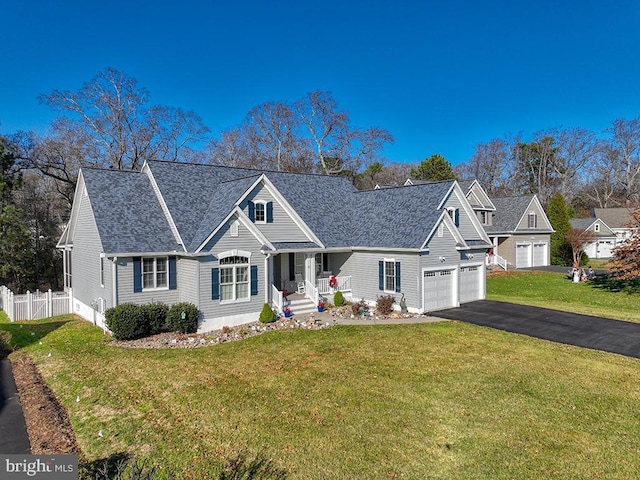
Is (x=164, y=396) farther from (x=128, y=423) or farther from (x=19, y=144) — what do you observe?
(x=19, y=144)

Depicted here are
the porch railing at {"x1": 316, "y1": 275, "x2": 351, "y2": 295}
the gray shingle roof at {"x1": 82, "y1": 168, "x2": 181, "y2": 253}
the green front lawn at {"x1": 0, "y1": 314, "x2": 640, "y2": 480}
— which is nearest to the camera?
the green front lawn at {"x1": 0, "y1": 314, "x2": 640, "y2": 480}

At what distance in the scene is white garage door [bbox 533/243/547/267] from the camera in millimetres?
41844

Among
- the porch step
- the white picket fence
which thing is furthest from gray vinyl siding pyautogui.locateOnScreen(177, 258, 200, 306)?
the white picket fence

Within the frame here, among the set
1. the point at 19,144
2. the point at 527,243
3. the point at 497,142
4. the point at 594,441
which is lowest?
the point at 594,441

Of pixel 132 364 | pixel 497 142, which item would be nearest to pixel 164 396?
pixel 132 364

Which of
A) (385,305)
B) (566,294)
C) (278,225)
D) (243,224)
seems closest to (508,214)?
(566,294)

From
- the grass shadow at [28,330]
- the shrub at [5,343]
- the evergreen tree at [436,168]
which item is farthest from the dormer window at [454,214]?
the evergreen tree at [436,168]

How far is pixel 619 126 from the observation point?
65.4 m

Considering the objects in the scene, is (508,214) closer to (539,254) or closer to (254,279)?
(539,254)

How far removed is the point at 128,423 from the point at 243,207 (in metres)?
12.3

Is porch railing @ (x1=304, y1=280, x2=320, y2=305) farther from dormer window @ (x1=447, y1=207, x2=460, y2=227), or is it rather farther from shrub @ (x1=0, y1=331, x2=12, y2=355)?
shrub @ (x1=0, y1=331, x2=12, y2=355)

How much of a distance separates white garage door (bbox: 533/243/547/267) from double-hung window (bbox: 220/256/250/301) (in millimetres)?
33321

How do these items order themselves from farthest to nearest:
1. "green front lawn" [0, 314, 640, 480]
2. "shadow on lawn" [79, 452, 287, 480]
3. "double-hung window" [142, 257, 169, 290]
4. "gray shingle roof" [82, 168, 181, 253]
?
"double-hung window" [142, 257, 169, 290] → "gray shingle roof" [82, 168, 181, 253] → "green front lawn" [0, 314, 640, 480] → "shadow on lawn" [79, 452, 287, 480]

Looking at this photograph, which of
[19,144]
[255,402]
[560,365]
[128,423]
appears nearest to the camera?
[128,423]
